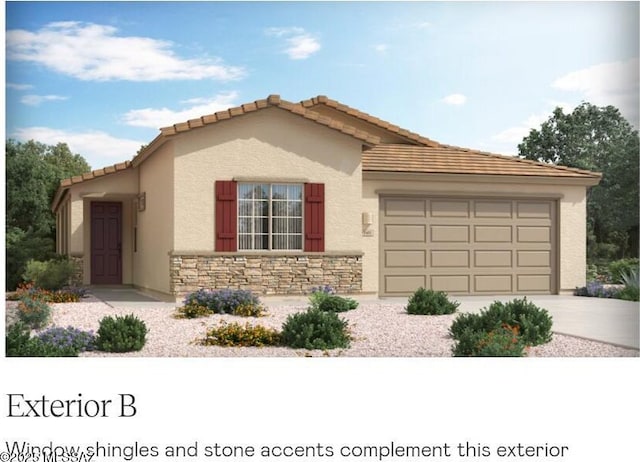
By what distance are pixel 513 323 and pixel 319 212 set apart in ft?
18.4

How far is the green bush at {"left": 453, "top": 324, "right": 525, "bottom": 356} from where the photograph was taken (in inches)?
357

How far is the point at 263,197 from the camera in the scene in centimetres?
1526

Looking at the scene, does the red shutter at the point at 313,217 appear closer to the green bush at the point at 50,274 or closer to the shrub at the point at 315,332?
the shrub at the point at 315,332

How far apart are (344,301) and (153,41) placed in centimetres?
1252

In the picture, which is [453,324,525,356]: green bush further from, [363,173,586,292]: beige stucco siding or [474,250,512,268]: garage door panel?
[474,250,512,268]: garage door panel

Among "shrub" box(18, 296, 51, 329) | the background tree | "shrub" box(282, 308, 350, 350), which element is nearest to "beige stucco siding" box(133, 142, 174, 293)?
"shrub" box(18, 296, 51, 329)

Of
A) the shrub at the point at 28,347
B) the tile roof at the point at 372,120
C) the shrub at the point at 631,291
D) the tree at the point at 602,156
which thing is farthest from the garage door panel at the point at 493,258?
the tree at the point at 602,156

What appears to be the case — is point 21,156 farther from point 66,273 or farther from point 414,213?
point 414,213

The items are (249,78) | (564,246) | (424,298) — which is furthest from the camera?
(249,78)

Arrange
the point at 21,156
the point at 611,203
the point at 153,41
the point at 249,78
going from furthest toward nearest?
the point at 611,203, the point at 21,156, the point at 153,41, the point at 249,78

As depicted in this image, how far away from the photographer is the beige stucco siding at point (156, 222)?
1525 centimetres

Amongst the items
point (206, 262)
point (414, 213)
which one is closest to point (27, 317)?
point (206, 262)

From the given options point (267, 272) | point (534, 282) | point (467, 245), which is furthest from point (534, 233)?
point (267, 272)

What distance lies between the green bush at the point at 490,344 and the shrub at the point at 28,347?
14.7ft
